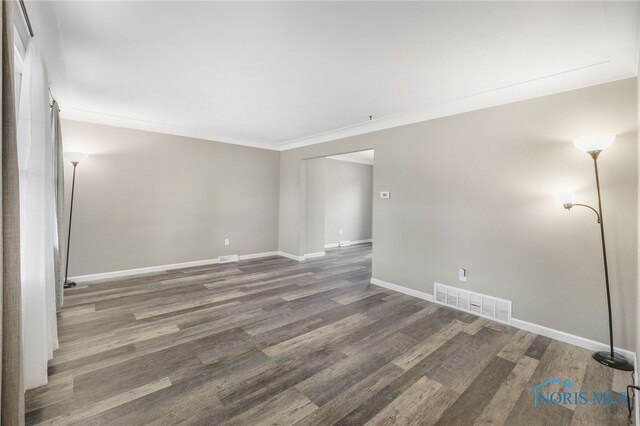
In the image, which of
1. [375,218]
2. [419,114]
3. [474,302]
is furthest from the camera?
[375,218]

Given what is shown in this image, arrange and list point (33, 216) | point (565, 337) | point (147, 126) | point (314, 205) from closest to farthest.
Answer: point (33, 216), point (565, 337), point (147, 126), point (314, 205)

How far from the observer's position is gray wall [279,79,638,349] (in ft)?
8.23

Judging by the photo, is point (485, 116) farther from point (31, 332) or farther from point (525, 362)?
point (31, 332)

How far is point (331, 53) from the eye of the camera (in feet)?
7.95

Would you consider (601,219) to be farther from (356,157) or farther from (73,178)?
(73,178)

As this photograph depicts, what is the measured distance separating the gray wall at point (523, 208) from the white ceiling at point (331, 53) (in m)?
0.29

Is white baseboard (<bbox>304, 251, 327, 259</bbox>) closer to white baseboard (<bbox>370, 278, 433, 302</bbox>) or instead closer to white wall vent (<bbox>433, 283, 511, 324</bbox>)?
white baseboard (<bbox>370, 278, 433, 302</bbox>)

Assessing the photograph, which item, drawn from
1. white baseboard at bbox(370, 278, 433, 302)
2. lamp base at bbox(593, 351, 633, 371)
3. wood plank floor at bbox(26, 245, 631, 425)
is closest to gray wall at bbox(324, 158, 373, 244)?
white baseboard at bbox(370, 278, 433, 302)

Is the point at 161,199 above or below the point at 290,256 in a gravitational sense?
above

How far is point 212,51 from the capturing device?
2.41 metres

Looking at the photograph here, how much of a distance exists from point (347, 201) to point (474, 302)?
5.19 metres

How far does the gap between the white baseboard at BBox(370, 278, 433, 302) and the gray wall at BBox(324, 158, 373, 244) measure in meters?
3.38

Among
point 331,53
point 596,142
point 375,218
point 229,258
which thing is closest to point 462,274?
point 375,218

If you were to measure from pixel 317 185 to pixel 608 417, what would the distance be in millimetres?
5473
